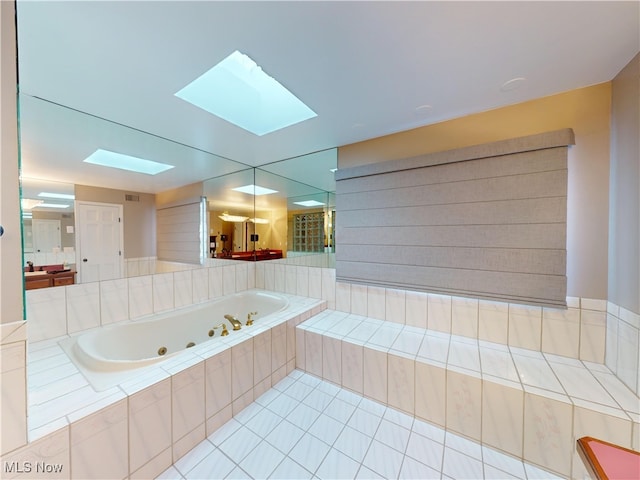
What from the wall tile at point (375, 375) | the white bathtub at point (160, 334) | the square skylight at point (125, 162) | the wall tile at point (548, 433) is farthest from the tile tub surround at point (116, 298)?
the wall tile at point (548, 433)

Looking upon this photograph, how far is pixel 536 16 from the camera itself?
100cm

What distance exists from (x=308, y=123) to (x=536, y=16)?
1.42 meters

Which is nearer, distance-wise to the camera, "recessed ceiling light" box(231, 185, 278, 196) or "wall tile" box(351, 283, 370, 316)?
"wall tile" box(351, 283, 370, 316)

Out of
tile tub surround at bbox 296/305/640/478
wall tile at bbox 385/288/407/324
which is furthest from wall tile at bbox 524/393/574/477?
wall tile at bbox 385/288/407/324

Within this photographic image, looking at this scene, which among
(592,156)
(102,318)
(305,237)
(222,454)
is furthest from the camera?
(305,237)

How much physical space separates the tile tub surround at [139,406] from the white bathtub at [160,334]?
0.41ft

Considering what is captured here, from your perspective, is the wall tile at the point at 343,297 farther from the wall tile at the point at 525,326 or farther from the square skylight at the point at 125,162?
the square skylight at the point at 125,162

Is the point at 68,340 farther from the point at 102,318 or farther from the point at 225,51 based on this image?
the point at 225,51

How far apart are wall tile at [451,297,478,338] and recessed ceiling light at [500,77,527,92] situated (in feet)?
5.10

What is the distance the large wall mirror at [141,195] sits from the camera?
1.65 m

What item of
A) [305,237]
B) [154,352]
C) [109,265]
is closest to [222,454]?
[154,352]

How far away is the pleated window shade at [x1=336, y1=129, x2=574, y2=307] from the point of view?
60.9 inches

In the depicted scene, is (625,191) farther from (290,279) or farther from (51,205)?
(51,205)

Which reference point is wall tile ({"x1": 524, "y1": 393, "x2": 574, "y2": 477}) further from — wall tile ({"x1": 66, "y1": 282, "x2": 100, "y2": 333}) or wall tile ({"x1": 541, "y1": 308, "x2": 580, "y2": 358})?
wall tile ({"x1": 66, "y1": 282, "x2": 100, "y2": 333})
